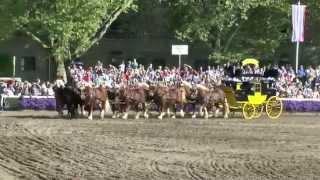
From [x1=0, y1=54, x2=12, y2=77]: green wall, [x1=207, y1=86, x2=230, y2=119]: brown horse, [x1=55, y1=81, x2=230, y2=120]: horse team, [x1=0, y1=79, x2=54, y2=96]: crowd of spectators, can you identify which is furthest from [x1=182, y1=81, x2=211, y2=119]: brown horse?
[x1=0, y1=54, x2=12, y2=77]: green wall

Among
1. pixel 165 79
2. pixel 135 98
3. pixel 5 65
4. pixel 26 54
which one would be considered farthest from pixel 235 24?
pixel 135 98

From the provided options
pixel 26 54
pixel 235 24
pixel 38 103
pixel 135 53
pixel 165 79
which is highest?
pixel 235 24

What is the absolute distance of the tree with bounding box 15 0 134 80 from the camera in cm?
3888

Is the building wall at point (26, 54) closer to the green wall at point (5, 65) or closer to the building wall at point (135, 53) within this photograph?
the green wall at point (5, 65)

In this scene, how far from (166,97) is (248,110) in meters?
3.14

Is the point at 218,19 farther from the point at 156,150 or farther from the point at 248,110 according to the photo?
the point at 156,150

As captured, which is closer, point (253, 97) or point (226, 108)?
point (253, 97)

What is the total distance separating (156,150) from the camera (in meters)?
17.5

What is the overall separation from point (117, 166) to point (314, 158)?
444 cm

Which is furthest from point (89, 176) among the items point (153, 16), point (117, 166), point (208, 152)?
point (153, 16)

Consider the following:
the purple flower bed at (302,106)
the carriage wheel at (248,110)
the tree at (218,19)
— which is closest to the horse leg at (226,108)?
the carriage wheel at (248,110)

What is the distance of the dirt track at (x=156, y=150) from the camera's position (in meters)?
14.0

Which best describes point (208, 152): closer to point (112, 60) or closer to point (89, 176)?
point (89, 176)

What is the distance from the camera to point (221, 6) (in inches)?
1845
